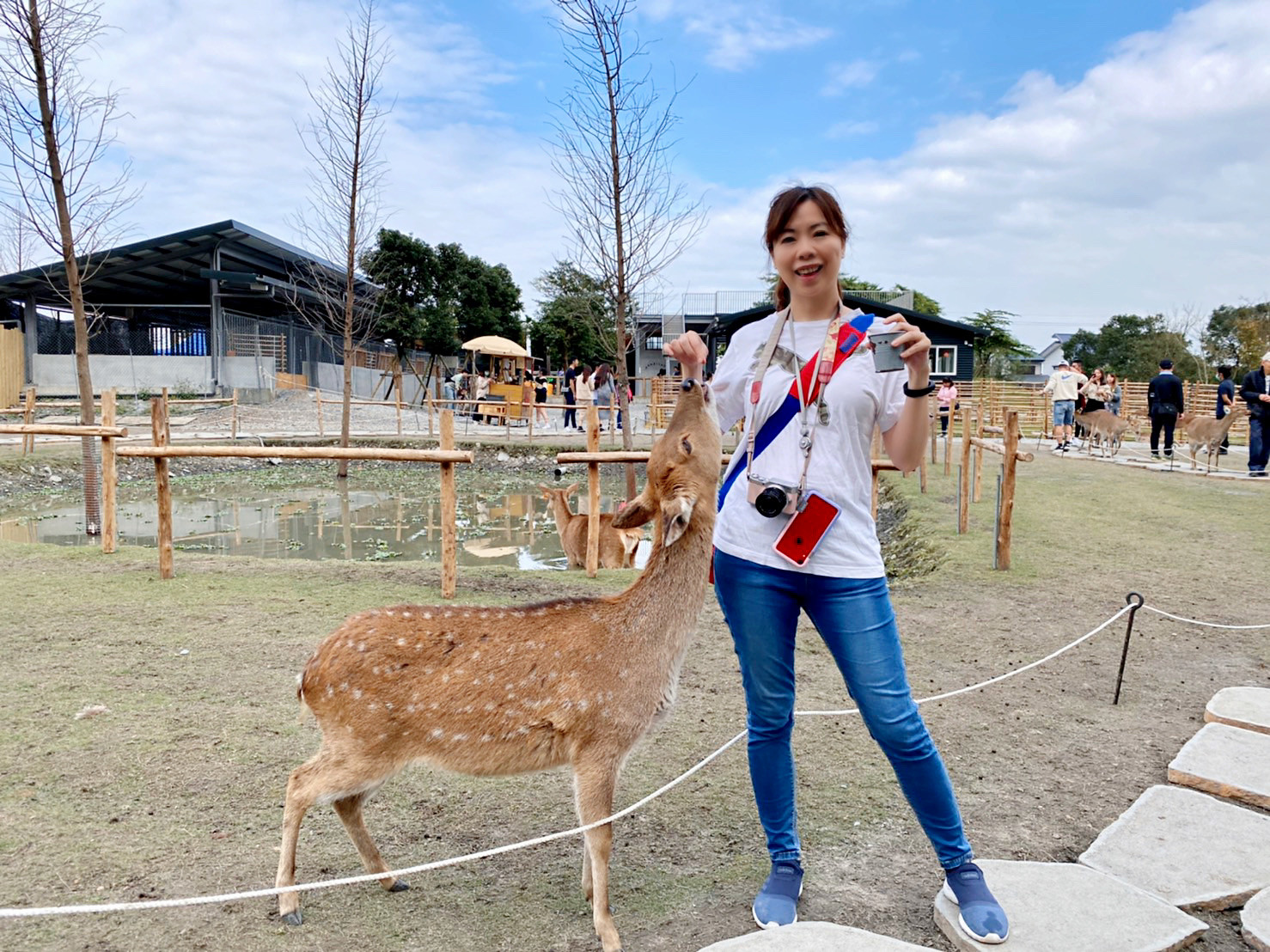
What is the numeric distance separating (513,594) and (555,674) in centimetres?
443

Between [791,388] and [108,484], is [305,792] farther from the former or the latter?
[108,484]

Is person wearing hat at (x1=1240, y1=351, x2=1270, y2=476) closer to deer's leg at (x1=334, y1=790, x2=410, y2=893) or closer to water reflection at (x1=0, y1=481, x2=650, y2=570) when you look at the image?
water reflection at (x1=0, y1=481, x2=650, y2=570)

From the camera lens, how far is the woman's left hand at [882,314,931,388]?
7.29ft

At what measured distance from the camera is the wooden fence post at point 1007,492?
7598 mm

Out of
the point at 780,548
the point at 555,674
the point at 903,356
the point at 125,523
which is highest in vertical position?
the point at 903,356

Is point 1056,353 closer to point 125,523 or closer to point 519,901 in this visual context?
point 125,523

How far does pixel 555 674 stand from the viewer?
2.66 meters

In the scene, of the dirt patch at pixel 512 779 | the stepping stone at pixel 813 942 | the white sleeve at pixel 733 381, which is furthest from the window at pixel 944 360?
the stepping stone at pixel 813 942

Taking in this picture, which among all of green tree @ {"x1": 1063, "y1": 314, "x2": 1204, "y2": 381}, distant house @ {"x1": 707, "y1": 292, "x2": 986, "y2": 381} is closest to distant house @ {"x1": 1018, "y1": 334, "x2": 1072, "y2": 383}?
green tree @ {"x1": 1063, "y1": 314, "x2": 1204, "y2": 381}

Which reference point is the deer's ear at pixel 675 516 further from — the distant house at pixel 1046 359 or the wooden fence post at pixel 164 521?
the distant house at pixel 1046 359

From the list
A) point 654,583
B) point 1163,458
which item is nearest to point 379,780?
point 654,583

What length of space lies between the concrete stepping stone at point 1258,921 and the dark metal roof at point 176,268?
2469 centimetres

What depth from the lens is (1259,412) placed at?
45.2 ft

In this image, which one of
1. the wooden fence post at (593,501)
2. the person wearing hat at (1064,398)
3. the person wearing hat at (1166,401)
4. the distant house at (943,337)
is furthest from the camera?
the distant house at (943,337)
